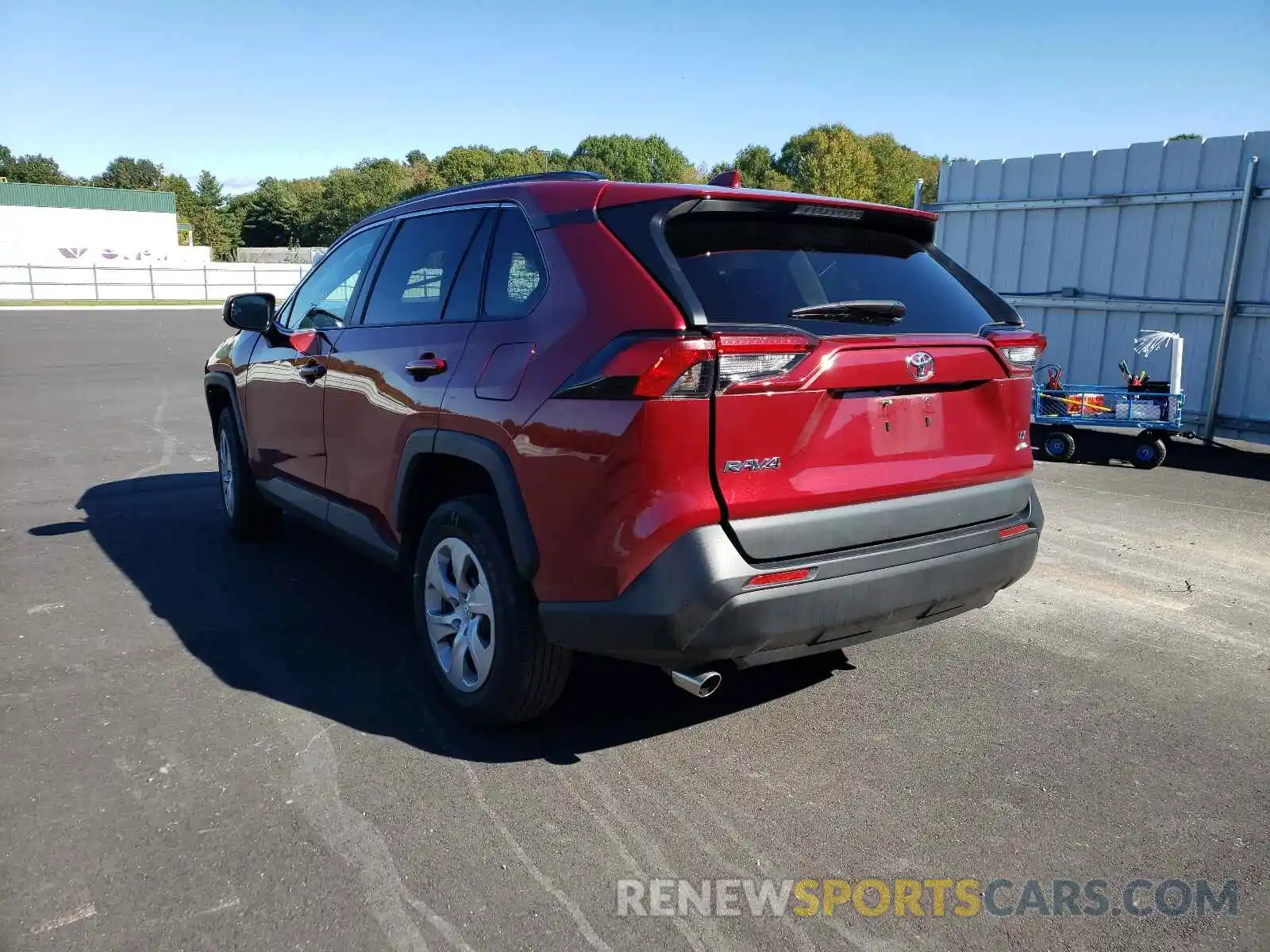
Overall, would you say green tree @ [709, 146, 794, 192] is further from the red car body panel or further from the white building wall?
the red car body panel

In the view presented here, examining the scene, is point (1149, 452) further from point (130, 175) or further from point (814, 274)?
point (130, 175)

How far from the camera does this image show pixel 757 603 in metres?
2.74

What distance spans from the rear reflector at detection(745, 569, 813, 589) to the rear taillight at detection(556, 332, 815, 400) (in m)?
0.54

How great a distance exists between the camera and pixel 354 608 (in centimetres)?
486

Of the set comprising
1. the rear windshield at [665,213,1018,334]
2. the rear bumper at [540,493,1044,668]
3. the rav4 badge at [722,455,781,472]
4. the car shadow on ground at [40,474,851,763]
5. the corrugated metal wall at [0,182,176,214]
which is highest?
the corrugated metal wall at [0,182,176,214]

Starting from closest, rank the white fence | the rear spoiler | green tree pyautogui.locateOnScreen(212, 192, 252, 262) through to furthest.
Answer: the rear spoiler, the white fence, green tree pyautogui.locateOnScreen(212, 192, 252, 262)

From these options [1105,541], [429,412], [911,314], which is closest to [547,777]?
[429,412]

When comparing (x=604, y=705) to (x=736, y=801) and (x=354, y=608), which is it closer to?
(x=736, y=801)

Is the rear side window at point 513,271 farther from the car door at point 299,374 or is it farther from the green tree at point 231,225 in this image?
the green tree at point 231,225

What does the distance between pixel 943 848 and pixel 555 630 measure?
131 cm

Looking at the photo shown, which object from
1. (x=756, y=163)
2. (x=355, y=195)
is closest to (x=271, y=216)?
(x=355, y=195)

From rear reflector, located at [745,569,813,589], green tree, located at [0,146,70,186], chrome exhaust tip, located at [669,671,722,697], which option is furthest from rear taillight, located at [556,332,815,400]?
green tree, located at [0,146,70,186]

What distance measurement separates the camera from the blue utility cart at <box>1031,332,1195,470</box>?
30.2ft

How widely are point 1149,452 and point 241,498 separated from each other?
8.12 meters
